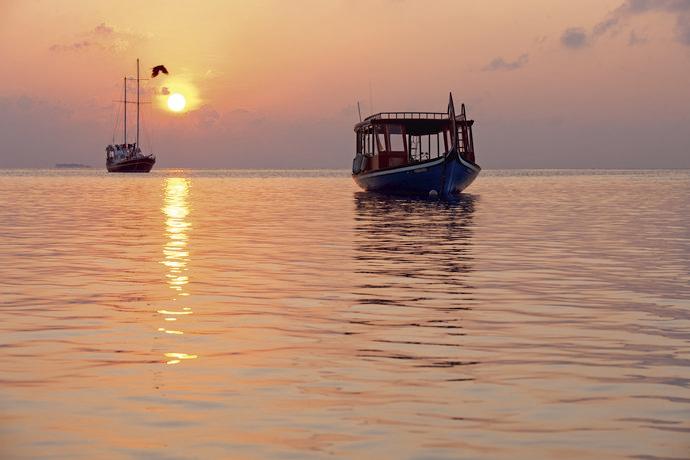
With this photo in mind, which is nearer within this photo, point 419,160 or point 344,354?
point 344,354

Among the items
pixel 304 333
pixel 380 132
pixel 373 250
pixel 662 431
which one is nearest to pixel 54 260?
pixel 373 250

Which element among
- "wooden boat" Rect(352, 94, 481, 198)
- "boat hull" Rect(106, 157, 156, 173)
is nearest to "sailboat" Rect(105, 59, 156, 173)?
"boat hull" Rect(106, 157, 156, 173)

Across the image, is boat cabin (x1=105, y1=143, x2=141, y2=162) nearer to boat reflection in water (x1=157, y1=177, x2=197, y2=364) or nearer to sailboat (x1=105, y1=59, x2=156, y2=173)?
sailboat (x1=105, y1=59, x2=156, y2=173)

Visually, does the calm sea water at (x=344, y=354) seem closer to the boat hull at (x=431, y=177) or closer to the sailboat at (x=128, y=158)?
the boat hull at (x=431, y=177)

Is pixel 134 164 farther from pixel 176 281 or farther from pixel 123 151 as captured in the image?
pixel 176 281

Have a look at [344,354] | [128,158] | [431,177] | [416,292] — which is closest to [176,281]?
[416,292]

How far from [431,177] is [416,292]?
44.5 meters

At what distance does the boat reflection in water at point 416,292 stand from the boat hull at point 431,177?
23.2 meters

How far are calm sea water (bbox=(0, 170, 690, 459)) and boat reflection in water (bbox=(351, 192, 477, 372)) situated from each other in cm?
6

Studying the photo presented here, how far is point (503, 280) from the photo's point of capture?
1967 cm

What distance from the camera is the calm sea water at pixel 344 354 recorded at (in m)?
8.12

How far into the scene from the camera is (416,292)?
57.9ft

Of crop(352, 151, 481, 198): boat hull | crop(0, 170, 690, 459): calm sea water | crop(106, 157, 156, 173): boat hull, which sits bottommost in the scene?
crop(0, 170, 690, 459): calm sea water

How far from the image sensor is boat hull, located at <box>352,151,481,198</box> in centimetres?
6128
